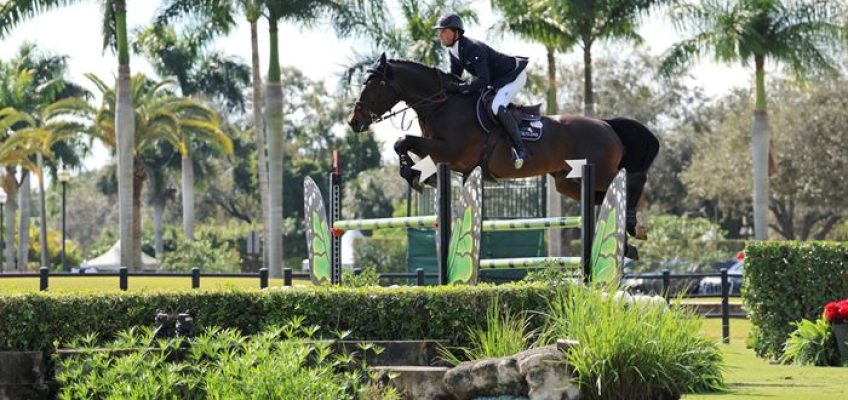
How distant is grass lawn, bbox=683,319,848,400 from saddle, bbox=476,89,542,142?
311cm

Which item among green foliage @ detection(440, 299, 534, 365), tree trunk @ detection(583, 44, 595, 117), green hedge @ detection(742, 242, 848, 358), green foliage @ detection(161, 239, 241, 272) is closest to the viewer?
green foliage @ detection(440, 299, 534, 365)

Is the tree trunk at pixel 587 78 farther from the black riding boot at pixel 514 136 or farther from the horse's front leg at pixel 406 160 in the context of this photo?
the horse's front leg at pixel 406 160

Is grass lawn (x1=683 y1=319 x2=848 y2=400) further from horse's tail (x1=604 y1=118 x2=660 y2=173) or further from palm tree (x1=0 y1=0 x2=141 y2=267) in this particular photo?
palm tree (x1=0 y1=0 x2=141 y2=267)

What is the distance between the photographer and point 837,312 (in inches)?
599

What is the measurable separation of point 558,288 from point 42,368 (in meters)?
3.84

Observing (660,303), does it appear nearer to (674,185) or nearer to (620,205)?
(620,205)

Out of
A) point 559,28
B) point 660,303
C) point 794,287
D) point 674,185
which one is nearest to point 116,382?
point 660,303

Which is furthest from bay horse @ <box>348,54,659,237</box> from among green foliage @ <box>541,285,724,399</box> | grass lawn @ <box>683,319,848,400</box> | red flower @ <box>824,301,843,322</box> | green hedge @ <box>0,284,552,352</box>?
green foliage @ <box>541,285,724,399</box>

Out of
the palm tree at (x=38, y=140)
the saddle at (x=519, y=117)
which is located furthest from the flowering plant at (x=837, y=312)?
the palm tree at (x=38, y=140)

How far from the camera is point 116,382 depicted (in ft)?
32.1

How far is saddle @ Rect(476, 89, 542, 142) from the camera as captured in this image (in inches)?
576

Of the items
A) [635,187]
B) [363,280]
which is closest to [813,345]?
[635,187]

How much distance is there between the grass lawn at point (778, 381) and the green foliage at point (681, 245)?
103 feet

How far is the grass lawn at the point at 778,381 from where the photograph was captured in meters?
10.8
